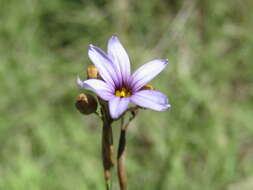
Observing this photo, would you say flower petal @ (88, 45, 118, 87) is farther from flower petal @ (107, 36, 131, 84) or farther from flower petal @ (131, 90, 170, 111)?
flower petal @ (131, 90, 170, 111)

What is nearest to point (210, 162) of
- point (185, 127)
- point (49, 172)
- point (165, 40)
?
point (185, 127)

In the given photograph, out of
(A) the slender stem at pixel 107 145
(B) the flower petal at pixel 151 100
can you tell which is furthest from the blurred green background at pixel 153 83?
(B) the flower petal at pixel 151 100

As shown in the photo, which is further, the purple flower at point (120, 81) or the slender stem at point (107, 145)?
the slender stem at point (107, 145)

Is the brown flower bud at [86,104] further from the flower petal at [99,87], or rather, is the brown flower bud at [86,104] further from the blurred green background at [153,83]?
the blurred green background at [153,83]

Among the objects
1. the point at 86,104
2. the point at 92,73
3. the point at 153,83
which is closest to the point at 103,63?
the point at 92,73

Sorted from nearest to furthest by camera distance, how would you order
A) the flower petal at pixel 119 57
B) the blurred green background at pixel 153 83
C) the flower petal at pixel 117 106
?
the flower petal at pixel 117 106 < the flower petal at pixel 119 57 < the blurred green background at pixel 153 83

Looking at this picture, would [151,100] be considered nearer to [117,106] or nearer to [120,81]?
[117,106]

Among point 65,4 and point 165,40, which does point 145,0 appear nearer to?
point 165,40

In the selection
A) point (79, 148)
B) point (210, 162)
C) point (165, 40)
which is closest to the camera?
point (210, 162)
